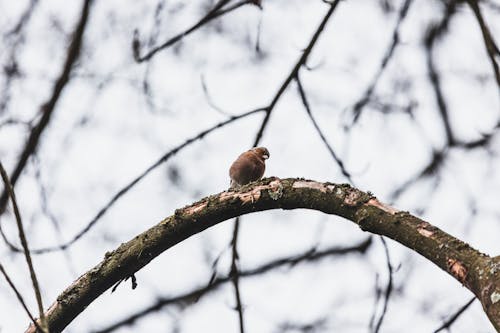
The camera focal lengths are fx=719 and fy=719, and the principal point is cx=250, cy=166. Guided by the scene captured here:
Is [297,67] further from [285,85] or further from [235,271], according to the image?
[235,271]

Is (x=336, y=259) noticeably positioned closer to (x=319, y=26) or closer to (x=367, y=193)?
(x=319, y=26)

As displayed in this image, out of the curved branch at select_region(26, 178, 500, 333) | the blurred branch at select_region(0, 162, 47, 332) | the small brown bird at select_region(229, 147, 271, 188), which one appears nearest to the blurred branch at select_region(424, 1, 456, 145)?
the small brown bird at select_region(229, 147, 271, 188)

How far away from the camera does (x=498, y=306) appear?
1757 millimetres

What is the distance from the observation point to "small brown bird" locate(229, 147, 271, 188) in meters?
3.40

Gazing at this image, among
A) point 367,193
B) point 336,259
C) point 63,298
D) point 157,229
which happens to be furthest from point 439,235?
point 336,259

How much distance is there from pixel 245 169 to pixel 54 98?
4.20ft

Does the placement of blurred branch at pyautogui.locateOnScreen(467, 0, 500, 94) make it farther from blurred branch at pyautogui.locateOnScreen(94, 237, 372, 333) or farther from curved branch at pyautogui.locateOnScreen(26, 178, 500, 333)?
A: blurred branch at pyautogui.locateOnScreen(94, 237, 372, 333)

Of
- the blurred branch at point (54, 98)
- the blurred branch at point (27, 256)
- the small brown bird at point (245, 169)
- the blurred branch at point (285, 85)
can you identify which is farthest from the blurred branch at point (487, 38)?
the blurred branch at point (27, 256)

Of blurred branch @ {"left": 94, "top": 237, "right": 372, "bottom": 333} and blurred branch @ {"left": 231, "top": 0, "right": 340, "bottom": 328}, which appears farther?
blurred branch @ {"left": 94, "top": 237, "right": 372, "bottom": 333}

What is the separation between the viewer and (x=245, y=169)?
3406 millimetres

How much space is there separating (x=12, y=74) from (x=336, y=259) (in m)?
2.75

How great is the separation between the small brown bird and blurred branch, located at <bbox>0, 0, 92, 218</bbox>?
1.20 metres

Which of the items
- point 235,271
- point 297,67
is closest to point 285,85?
point 297,67

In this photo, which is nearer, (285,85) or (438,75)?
(285,85)
